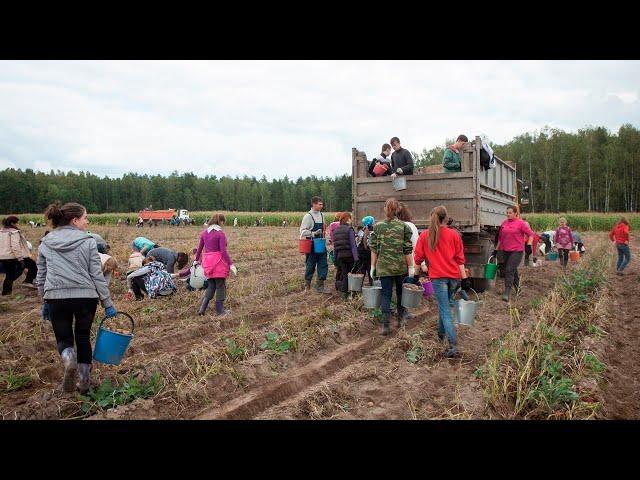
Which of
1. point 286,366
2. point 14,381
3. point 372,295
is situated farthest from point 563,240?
point 14,381

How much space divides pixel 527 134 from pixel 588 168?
14803 millimetres

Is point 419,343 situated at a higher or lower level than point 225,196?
lower

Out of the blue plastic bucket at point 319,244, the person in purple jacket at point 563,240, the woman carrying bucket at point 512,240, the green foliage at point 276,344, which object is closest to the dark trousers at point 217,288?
the green foliage at point 276,344

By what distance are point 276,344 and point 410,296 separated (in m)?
2.03

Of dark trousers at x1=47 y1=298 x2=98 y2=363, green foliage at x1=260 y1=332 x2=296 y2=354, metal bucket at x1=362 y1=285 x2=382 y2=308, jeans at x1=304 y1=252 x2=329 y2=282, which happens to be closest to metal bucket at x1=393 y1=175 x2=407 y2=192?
jeans at x1=304 y1=252 x2=329 y2=282

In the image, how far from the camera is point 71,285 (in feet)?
13.3

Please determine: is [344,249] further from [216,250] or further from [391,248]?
[216,250]

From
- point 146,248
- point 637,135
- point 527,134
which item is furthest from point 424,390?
point 527,134

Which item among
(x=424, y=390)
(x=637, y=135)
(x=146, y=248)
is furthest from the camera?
(x=637, y=135)

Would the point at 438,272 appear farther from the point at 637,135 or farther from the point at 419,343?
the point at 637,135

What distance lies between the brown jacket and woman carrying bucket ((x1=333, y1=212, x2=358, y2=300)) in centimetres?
667

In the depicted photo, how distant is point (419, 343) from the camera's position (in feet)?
18.0

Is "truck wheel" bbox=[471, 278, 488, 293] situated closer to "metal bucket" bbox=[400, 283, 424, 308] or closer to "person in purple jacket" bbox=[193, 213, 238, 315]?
"metal bucket" bbox=[400, 283, 424, 308]

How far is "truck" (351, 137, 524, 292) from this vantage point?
7707mm
